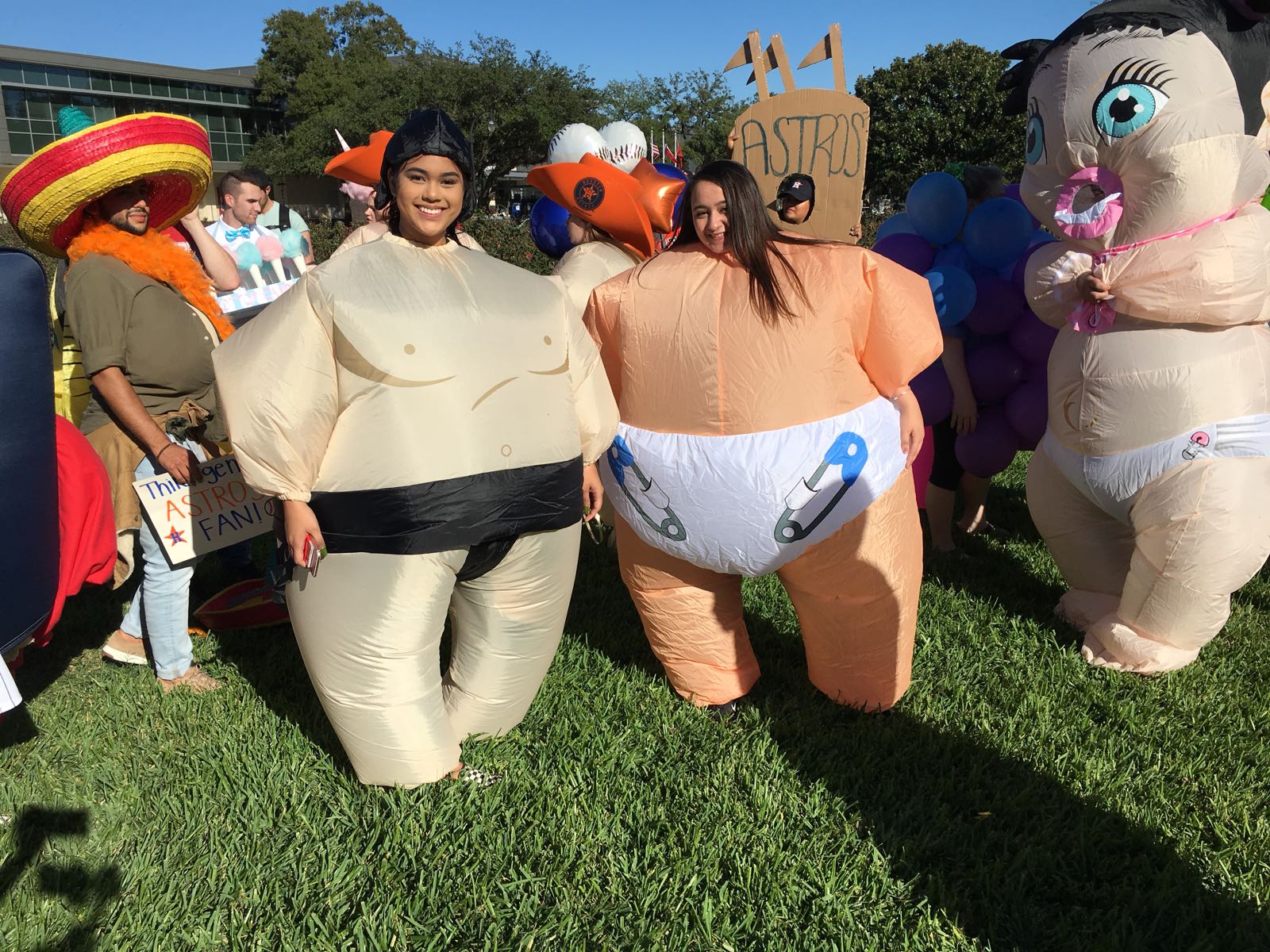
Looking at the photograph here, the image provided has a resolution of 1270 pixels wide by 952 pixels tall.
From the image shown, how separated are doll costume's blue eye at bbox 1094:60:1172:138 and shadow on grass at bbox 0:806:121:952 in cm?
358

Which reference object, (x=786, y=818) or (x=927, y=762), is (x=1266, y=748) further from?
(x=786, y=818)

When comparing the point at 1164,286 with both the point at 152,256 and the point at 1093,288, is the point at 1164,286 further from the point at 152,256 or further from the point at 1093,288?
the point at 152,256

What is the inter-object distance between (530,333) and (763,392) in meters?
0.64

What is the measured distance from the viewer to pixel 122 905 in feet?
7.28

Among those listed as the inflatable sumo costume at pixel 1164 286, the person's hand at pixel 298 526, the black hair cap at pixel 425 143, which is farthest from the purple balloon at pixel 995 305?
the person's hand at pixel 298 526

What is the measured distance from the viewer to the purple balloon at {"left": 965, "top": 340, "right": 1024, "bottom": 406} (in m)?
4.15

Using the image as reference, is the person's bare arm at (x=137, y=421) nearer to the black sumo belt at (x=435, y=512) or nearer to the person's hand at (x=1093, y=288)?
the black sumo belt at (x=435, y=512)

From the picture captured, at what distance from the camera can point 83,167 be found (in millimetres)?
2760

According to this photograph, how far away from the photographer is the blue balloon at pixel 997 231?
3.97 metres

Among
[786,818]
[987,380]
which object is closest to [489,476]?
[786,818]

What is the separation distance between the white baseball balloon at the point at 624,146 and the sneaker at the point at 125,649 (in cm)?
361

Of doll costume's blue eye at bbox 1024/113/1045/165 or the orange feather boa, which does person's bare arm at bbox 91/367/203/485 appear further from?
doll costume's blue eye at bbox 1024/113/1045/165

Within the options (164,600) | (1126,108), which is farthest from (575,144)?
(164,600)

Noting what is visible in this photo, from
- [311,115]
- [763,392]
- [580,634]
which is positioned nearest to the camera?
[763,392]
